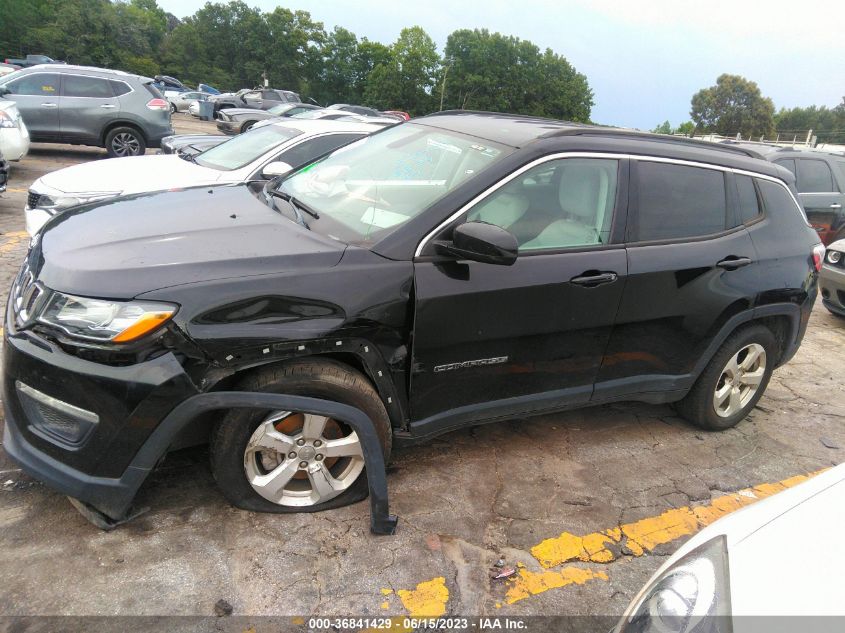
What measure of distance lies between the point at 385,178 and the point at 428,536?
1.81 m

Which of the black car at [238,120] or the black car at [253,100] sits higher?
the black car at [253,100]

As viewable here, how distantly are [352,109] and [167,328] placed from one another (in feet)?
80.9

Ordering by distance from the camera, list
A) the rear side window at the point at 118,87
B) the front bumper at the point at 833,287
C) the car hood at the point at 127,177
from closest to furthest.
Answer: the car hood at the point at 127,177, the front bumper at the point at 833,287, the rear side window at the point at 118,87

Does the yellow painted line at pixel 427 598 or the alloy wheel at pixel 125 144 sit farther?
the alloy wheel at pixel 125 144

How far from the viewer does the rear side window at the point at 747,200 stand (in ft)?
11.7

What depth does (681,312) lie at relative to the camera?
10.9 ft

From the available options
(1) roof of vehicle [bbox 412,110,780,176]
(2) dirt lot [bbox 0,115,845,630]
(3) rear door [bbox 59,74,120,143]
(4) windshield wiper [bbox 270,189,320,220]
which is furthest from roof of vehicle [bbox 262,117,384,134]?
(3) rear door [bbox 59,74,120,143]

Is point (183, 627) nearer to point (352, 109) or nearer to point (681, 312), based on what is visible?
point (681, 312)

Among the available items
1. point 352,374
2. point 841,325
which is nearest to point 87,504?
point 352,374

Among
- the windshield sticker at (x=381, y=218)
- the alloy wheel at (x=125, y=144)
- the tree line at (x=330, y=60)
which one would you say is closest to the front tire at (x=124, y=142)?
the alloy wheel at (x=125, y=144)

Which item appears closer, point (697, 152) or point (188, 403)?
point (188, 403)

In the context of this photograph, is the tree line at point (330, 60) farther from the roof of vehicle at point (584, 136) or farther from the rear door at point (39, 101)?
the roof of vehicle at point (584, 136)

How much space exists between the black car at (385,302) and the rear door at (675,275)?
0.04 ft

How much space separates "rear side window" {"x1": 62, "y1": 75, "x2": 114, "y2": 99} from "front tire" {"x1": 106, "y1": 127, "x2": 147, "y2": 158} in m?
0.63
